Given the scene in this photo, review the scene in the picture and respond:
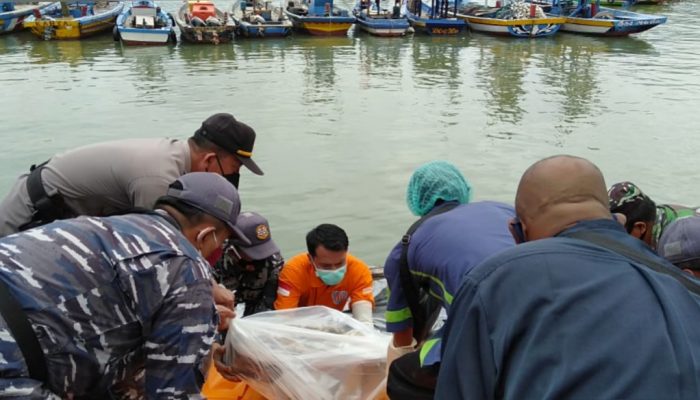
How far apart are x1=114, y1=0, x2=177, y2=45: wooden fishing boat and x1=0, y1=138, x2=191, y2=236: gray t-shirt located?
66.2ft

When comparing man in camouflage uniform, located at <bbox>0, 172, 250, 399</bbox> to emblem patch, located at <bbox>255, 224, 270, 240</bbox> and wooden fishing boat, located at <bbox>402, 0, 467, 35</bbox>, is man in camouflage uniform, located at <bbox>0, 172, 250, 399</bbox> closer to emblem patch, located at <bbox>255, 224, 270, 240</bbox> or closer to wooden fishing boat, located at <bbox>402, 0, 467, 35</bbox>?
emblem patch, located at <bbox>255, 224, 270, 240</bbox>

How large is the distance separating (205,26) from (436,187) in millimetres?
21474

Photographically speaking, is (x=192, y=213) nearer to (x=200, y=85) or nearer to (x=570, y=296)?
(x=570, y=296)

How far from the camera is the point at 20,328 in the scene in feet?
4.88

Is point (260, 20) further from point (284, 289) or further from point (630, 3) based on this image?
point (630, 3)

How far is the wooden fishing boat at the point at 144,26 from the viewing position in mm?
21406

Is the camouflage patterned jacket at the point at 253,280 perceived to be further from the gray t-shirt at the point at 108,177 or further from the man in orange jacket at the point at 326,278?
the gray t-shirt at the point at 108,177

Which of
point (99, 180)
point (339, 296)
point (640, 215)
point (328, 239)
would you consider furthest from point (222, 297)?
point (640, 215)

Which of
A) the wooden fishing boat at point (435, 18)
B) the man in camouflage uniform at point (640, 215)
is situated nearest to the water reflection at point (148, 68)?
the wooden fishing boat at point (435, 18)

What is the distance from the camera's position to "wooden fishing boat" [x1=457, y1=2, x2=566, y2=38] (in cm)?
2445

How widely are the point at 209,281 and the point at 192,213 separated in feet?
0.80

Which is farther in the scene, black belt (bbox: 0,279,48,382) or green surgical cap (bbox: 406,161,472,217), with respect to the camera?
green surgical cap (bbox: 406,161,472,217)

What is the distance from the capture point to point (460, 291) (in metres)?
1.19

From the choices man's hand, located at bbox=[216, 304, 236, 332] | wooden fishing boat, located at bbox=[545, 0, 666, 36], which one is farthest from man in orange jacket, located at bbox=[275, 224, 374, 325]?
wooden fishing boat, located at bbox=[545, 0, 666, 36]
